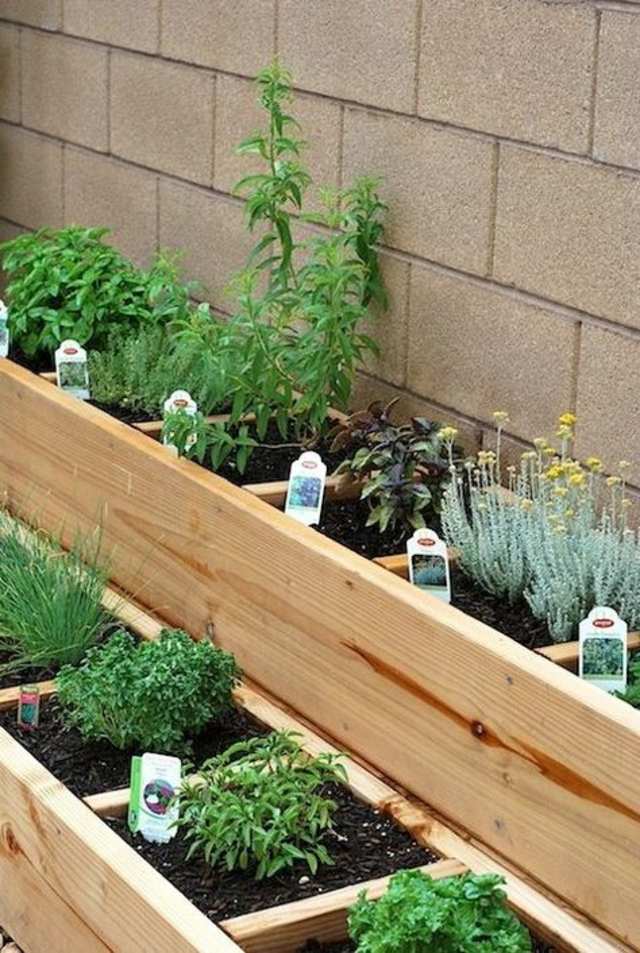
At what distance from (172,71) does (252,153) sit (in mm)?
489

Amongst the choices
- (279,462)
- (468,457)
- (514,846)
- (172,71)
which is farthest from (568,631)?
(172,71)

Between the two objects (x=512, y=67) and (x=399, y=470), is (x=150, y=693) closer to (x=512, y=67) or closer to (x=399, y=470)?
(x=399, y=470)

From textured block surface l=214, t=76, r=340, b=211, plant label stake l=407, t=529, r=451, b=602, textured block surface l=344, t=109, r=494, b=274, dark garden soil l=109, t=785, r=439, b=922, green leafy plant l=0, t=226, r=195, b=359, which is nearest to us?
dark garden soil l=109, t=785, r=439, b=922

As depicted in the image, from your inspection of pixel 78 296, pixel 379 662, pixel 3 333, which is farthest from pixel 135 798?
pixel 3 333

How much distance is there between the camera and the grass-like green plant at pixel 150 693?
3.50m

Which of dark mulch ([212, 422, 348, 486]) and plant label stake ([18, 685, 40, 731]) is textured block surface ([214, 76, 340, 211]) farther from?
plant label stake ([18, 685, 40, 731])

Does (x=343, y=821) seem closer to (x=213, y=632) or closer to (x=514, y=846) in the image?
(x=514, y=846)

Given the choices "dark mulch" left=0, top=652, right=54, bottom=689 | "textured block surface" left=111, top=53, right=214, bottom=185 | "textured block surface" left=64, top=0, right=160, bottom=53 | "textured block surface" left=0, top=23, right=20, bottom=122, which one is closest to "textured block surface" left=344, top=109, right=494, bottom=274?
"textured block surface" left=111, top=53, right=214, bottom=185

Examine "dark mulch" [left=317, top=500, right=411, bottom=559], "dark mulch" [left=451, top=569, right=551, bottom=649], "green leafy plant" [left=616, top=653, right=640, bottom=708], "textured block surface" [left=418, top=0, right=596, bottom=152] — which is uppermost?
"textured block surface" [left=418, top=0, right=596, bottom=152]

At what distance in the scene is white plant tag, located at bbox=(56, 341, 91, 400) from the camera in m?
4.75

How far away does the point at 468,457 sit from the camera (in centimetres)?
415

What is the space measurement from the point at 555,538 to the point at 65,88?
2.85 m

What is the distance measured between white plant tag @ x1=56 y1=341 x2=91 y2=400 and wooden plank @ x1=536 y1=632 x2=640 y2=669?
1801 millimetres

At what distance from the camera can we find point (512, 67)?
153 inches
